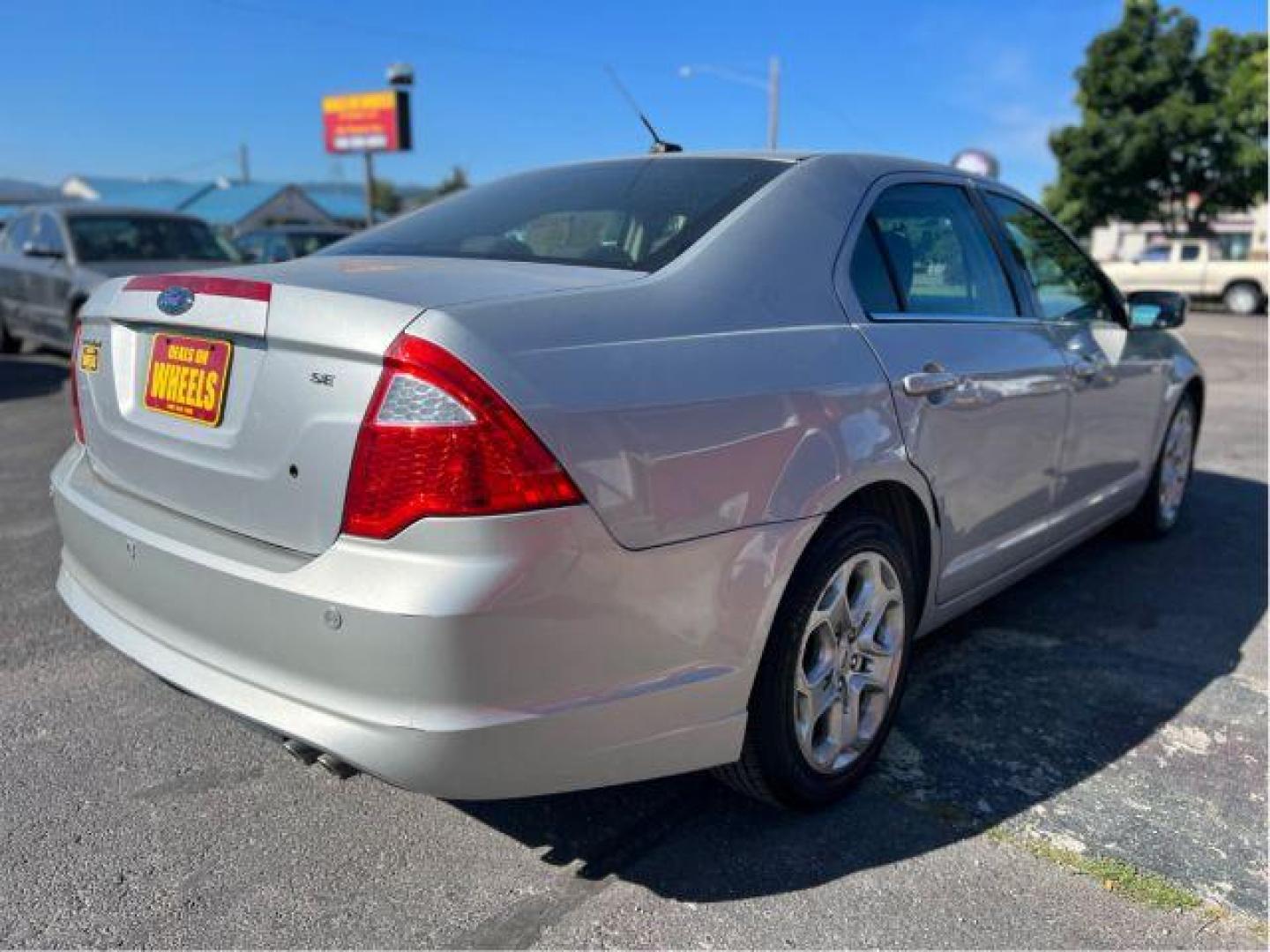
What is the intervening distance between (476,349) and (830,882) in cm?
141

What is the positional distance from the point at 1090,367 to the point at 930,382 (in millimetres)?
1331

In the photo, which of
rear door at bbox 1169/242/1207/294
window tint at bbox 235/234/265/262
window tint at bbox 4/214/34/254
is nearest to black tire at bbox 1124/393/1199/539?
window tint at bbox 4/214/34/254

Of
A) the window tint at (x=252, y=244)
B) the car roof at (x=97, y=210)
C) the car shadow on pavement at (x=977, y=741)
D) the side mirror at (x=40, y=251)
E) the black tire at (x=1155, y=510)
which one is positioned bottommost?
the car shadow on pavement at (x=977, y=741)

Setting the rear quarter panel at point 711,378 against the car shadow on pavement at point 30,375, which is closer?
the rear quarter panel at point 711,378

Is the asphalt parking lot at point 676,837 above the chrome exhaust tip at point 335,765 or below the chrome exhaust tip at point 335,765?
below

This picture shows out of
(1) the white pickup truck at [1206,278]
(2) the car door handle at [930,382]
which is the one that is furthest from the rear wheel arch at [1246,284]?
(2) the car door handle at [930,382]

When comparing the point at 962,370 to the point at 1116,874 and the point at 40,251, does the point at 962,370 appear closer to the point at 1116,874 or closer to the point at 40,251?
the point at 1116,874

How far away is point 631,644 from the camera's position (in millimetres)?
1920

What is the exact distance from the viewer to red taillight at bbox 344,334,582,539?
68.4 inches

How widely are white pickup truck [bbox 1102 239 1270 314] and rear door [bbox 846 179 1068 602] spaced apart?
2197 cm

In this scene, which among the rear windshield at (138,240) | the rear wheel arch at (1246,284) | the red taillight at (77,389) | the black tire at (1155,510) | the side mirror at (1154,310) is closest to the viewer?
the red taillight at (77,389)

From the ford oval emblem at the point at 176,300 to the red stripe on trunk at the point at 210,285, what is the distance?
0.01 meters

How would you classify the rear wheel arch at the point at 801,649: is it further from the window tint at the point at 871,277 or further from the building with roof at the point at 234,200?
the building with roof at the point at 234,200

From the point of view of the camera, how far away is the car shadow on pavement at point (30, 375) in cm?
838
